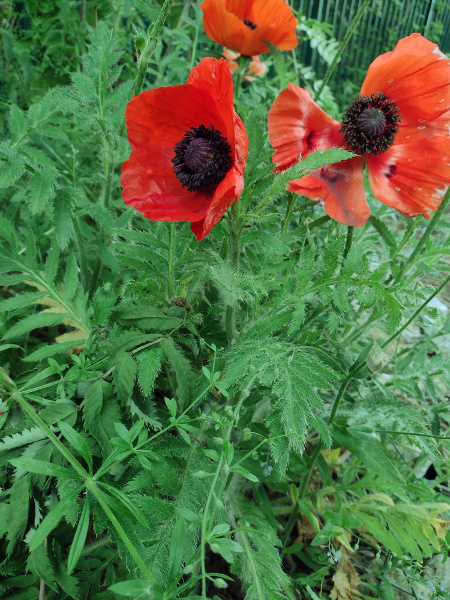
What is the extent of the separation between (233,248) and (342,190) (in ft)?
1.32

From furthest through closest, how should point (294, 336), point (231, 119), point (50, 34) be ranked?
point (50, 34) < point (294, 336) < point (231, 119)

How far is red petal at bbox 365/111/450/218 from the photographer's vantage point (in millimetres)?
1129

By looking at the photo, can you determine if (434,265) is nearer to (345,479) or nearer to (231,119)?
(345,479)

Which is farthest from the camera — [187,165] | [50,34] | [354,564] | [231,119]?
[50,34]

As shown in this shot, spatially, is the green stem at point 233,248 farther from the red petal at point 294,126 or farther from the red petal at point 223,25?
the red petal at point 223,25

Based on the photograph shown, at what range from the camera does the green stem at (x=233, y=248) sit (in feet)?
2.87

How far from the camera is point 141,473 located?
803mm

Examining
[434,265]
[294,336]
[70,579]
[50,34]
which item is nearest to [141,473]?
[70,579]

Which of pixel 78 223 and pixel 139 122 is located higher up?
pixel 139 122

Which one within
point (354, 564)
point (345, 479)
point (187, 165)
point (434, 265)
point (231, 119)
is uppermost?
point (231, 119)

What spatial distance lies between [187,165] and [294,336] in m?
0.49

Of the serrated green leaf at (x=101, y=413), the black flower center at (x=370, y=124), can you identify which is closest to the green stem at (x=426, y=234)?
the black flower center at (x=370, y=124)

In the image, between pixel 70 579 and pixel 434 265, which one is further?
pixel 434 265

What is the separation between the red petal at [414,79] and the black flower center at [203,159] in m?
0.47
